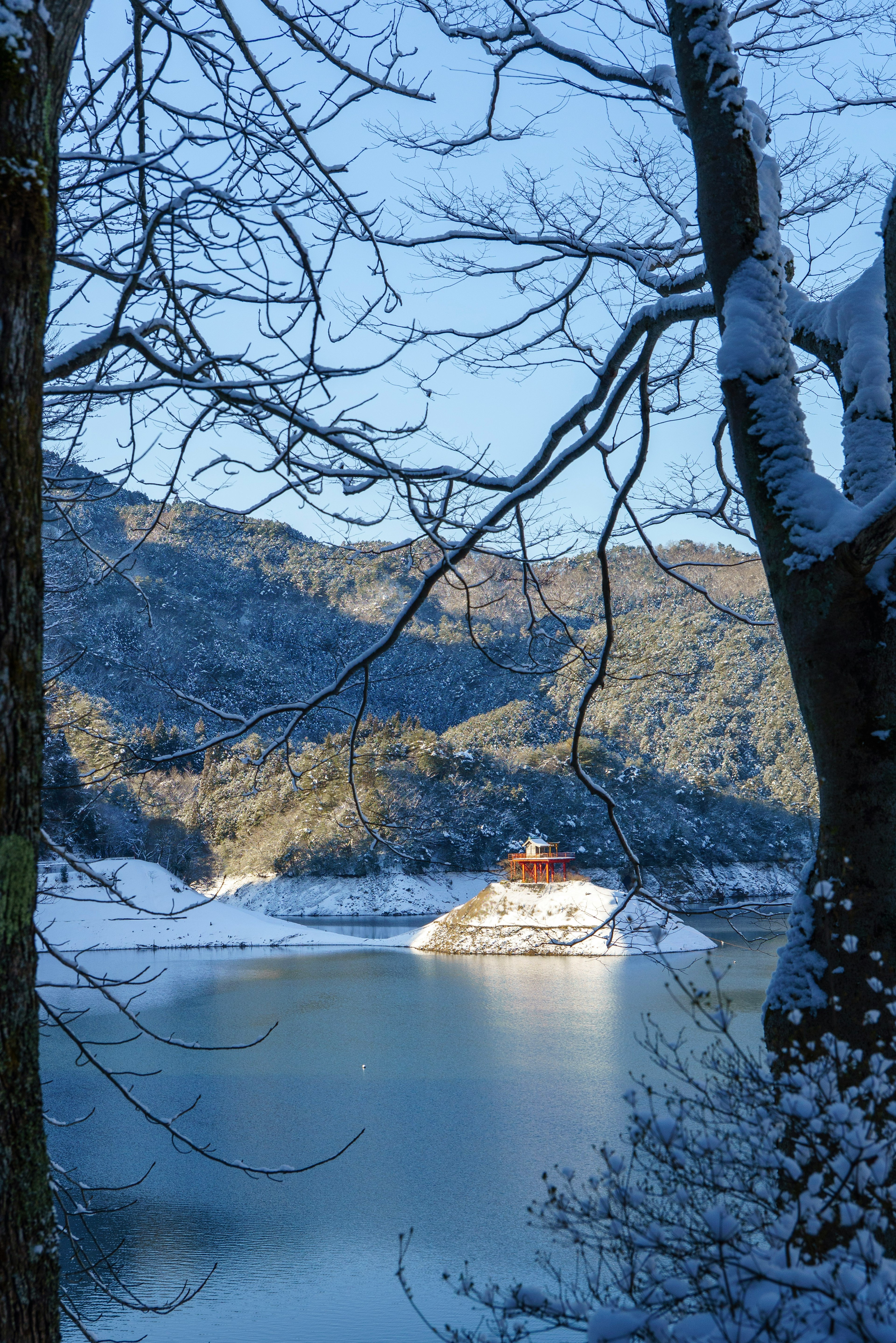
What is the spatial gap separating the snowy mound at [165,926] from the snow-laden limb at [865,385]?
15.8 m

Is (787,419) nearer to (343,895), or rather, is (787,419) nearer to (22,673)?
(22,673)

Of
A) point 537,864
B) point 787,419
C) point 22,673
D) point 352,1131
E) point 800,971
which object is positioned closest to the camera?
point 22,673

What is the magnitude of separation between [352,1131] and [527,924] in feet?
30.6

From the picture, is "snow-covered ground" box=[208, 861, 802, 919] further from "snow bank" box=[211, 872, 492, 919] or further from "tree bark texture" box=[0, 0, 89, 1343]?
"tree bark texture" box=[0, 0, 89, 1343]

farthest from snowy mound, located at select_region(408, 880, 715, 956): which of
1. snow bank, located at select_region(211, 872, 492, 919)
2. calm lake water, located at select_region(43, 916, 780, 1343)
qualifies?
snow bank, located at select_region(211, 872, 492, 919)

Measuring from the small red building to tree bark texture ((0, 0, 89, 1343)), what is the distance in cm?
1647

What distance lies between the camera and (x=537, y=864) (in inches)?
741

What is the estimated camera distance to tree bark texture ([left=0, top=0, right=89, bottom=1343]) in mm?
986

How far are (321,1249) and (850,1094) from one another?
5.10m

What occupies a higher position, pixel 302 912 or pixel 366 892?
pixel 366 892

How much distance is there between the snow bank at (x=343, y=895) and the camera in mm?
22016

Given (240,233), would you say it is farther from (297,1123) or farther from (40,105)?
(297,1123)

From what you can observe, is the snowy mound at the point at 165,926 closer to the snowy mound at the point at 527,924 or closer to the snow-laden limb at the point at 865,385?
the snowy mound at the point at 527,924

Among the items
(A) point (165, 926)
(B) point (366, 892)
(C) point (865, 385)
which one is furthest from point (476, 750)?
(C) point (865, 385)
